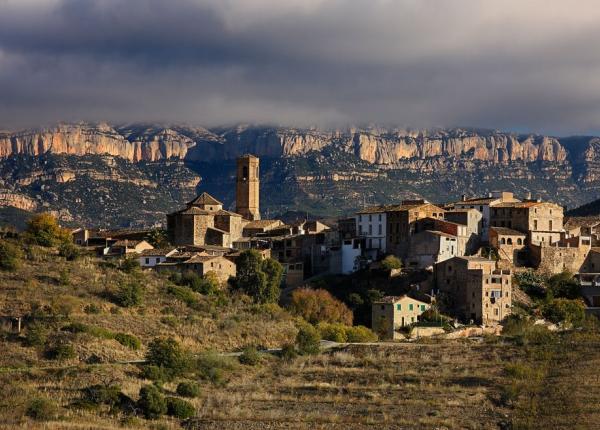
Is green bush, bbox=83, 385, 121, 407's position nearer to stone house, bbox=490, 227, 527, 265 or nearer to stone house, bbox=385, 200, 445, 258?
stone house, bbox=385, 200, 445, 258

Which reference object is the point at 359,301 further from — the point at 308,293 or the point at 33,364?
the point at 33,364

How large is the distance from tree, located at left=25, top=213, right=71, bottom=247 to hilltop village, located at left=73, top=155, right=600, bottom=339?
12.1 ft

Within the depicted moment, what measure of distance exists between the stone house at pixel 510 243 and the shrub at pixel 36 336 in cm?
3439

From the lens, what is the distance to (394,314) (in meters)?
72.6

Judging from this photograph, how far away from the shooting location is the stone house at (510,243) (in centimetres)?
8194

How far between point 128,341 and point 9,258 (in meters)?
13.0

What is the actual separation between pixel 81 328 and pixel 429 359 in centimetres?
1786

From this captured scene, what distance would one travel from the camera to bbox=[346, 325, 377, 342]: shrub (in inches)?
2729

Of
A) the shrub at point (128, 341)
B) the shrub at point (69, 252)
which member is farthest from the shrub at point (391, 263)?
the shrub at point (128, 341)

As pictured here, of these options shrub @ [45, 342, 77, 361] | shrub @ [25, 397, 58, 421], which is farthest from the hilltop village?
shrub @ [25, 397, 58, 421]

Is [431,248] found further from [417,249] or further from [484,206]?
[484,206]

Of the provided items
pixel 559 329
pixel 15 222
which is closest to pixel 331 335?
pixel 559 329

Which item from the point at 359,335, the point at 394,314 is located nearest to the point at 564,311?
the point at 394,314

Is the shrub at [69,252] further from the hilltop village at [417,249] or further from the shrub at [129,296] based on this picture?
the shrub at [129,296]
